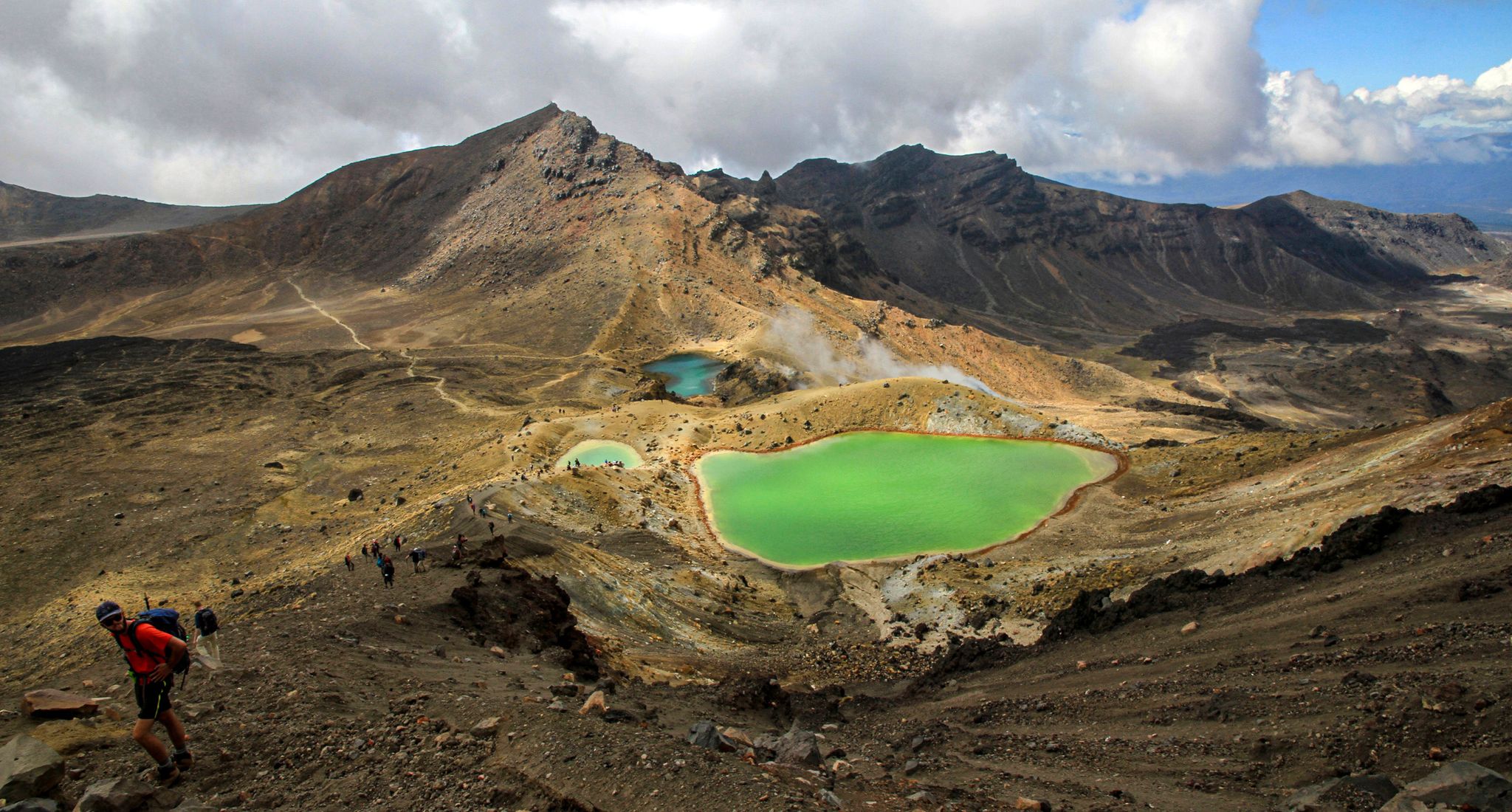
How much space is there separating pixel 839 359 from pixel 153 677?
68.8 meters

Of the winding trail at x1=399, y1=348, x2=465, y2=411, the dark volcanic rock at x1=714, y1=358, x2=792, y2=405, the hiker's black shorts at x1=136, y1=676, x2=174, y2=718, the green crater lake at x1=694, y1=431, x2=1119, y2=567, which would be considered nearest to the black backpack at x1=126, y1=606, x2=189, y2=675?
the hiker's black shorts at x1=136, y1=676, x2=174, y2=718

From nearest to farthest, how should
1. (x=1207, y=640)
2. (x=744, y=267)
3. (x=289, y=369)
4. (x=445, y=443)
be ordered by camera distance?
1. (x=1207, y=640)
2. (x=445, y=443)
3. (x=289, y=369)
4. (x=744, y=267)

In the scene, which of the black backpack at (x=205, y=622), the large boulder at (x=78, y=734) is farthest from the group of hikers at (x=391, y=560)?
the large boulder at (x=78, y=734)

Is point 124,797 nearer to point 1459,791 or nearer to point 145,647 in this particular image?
point 145,647

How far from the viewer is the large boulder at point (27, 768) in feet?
24.7

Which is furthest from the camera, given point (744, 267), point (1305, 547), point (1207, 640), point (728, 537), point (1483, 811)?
point (744, 267)

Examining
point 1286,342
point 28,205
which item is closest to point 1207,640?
point 1286,342

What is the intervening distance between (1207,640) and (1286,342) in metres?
163

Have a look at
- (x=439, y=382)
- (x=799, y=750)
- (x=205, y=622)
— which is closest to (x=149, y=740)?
(x=205, y=622)

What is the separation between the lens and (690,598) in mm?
24562

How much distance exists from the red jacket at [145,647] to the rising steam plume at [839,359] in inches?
2406

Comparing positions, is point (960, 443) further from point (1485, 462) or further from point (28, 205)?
point (28, 205)

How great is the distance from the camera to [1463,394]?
100250 millimetres

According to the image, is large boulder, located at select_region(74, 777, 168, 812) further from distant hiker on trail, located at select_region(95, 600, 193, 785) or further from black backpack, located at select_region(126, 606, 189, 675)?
black backpack, located at select_region(126, 606, 189, 675)
